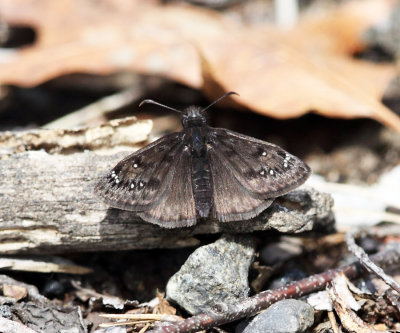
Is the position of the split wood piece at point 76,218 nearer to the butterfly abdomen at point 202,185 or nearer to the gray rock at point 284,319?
the butterfly abdomen at point 202,185

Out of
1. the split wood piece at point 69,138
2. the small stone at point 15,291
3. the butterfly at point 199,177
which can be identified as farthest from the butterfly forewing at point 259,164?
the small stone at point 15,291

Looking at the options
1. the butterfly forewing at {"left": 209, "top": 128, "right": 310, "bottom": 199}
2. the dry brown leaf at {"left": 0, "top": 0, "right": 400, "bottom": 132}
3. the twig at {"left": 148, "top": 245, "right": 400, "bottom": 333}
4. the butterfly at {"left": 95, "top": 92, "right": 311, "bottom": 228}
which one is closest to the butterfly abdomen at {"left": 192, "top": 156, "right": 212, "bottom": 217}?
the butterfly at {"left": 95, "top": 92, "right": 311, "bottom": 228}

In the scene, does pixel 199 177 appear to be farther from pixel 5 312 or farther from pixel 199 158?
pixel 5 312

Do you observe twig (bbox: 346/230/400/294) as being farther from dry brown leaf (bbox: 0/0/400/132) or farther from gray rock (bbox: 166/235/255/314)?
dry brown leaf (bbox: 0/0/400/132)

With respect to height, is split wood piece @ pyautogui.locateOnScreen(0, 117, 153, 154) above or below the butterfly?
above

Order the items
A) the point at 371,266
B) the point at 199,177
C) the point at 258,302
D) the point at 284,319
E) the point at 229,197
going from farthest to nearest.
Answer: the point at 199,177
the point at 229,197
the point at 371,266
the point at 258,302
the point at 284,319

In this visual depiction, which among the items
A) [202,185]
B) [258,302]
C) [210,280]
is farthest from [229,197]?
[258,302]

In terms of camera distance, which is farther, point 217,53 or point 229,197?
point 217,53
